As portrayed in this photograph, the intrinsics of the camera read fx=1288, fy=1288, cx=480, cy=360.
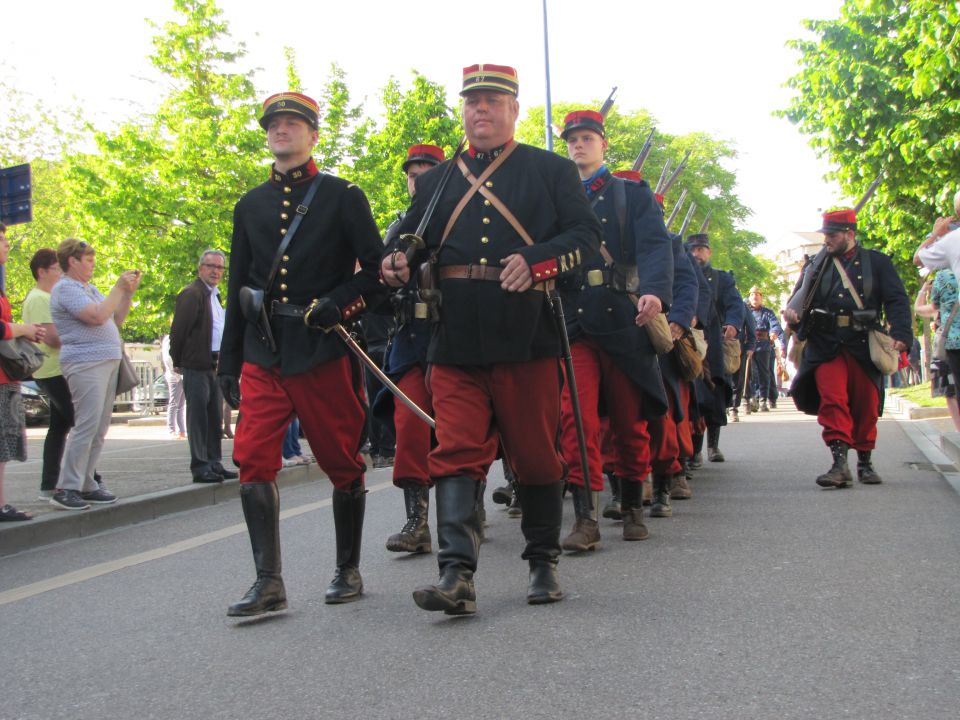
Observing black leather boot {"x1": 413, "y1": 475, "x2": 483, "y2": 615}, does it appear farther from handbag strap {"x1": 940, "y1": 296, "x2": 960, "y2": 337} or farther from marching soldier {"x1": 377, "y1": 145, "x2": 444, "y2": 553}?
handbag strap {"x1": 940, "y1": 296, "x2": 960, "y2": 337}

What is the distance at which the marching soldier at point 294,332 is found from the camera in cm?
498

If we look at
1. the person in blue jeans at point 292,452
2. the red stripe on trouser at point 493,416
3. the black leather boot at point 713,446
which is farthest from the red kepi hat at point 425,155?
the black leather boot at point 713,446

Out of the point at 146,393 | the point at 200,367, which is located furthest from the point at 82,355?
the point at 146,393

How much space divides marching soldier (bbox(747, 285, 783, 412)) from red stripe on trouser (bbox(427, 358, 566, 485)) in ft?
52.1

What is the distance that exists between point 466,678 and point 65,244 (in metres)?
6.02

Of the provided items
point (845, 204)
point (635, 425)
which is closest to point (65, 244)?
point (635, 425)

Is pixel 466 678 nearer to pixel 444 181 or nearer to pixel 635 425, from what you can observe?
pixel 444 181

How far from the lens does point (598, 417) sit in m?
6.76

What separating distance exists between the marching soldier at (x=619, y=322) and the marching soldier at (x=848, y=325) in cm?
302

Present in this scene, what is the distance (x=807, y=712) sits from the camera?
3.44m

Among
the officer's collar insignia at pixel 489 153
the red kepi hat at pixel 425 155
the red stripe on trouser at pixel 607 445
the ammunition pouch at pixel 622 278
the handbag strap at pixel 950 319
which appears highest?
the red kepi hat at pixel 425 155

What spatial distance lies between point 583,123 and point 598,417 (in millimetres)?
1557

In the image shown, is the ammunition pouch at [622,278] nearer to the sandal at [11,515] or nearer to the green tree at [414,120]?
the sandal at [11,515]

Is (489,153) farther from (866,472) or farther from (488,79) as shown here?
(866,472)
